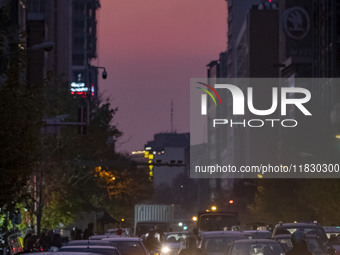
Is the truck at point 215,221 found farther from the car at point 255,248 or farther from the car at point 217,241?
the car at point 255,248

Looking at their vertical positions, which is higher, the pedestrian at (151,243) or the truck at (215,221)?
the pedestrian at (151,243)

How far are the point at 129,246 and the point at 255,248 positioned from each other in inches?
114

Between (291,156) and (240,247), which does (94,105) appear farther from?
(240,247)

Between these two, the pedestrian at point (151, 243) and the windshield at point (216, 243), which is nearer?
the windshield at point (216, 243)

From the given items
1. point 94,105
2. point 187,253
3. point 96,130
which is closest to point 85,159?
point 96,130

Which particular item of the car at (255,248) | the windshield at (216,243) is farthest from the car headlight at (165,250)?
the car at (255,248)

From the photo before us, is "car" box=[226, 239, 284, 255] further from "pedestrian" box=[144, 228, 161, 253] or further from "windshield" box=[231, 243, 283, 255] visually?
"pedestrian" box=[144, 228, 161, 253]

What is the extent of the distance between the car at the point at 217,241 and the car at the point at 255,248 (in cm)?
660

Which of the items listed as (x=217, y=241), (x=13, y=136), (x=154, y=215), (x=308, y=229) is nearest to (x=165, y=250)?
(x=308, y=229)

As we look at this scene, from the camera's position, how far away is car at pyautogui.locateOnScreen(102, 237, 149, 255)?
86.3 ft

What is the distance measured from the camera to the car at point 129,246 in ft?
86.3

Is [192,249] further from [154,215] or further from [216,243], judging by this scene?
[154,215]

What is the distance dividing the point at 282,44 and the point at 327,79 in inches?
2037

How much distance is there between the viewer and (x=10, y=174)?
24984 mm
